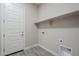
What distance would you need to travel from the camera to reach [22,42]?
11.7ft

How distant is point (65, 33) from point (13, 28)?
2003 mm

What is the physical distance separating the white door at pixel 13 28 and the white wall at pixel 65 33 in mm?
1217

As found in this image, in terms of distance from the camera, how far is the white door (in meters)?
2.92

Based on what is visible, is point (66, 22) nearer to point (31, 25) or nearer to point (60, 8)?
point (60, 8)

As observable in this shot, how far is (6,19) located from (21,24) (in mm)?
740

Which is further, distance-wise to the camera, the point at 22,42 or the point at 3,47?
the point at 22,42

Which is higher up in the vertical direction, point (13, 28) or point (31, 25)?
point (31, 25)

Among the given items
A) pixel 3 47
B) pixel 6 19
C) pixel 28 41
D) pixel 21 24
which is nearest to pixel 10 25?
pixel 6 19

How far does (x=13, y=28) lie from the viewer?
314cm

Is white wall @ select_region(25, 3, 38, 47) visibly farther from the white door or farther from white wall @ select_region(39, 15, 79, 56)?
white wall @ select_region(39, 15, 79, 56)

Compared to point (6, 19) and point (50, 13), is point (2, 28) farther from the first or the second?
point (50, 13)

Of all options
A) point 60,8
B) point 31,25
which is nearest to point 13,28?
point 31,25

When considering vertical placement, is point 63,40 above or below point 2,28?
below

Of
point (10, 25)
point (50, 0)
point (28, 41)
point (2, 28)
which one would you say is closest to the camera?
point (50, 0)
